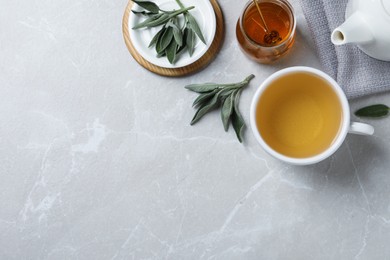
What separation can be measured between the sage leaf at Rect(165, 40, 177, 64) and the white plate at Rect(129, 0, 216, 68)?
0.04 ft

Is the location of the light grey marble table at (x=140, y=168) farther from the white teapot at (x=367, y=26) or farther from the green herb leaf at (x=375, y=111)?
the white teapot at (x=367, y=26)

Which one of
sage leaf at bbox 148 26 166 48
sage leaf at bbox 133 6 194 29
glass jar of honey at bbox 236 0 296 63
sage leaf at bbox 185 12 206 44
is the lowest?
glass jar of honey at bbox 236 0 296 63

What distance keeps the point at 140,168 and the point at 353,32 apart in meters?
0.41

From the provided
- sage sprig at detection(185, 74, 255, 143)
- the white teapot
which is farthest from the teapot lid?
sage sprig at detection(185, 74, 255, 143)

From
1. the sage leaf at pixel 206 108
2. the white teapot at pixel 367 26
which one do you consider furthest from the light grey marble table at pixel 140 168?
the white teapot at pixel 367 26

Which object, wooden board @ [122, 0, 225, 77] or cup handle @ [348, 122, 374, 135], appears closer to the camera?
cup handle @ [348, 122, 374, 135]

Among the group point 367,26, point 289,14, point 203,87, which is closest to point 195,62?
point 203,87

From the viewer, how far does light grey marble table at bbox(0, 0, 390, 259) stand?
0.92m

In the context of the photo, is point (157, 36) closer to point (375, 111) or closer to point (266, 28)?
point (266, 28)

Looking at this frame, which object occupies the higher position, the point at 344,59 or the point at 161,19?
the point at 161,19

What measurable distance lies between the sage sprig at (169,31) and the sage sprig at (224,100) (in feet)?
0.21

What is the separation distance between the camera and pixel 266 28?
89 cm

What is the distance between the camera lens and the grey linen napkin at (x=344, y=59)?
87 centimetres

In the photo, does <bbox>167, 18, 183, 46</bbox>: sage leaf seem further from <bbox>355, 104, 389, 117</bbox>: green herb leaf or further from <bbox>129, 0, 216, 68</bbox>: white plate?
<bbox>355, 104, 389, 117</bbox>: green herb leaf
